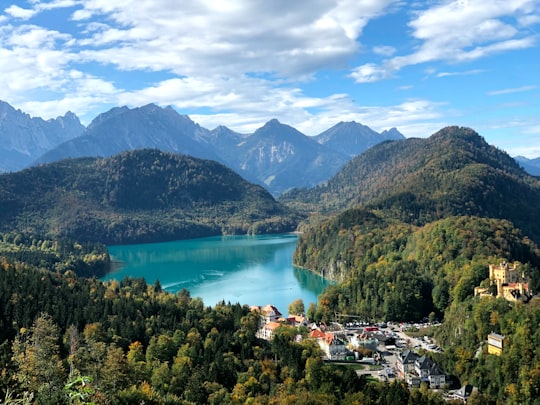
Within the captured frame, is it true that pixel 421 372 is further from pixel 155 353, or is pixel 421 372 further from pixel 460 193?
pixel 460 193

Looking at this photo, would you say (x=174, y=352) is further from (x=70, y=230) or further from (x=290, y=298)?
(x=70, y=230)

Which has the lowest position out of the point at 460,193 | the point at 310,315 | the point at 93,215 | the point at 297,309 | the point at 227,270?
the point at 227,270

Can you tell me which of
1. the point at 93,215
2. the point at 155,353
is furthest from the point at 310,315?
the point at 93,215

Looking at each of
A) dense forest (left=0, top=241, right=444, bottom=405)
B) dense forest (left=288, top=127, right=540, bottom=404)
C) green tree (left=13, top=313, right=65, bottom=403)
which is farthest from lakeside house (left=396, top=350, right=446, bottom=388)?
green tree (left=13, top=313, right=65, bottom=403)

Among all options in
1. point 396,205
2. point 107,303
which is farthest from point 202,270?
point 107,303

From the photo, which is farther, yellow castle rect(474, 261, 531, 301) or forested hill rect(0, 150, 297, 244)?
forested hill rect(0, 150, 297, 244)

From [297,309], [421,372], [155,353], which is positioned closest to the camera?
[155,353]

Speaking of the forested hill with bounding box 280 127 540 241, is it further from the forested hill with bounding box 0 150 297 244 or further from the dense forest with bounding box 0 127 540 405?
the forested hill with bounding box 0 150 297 244
